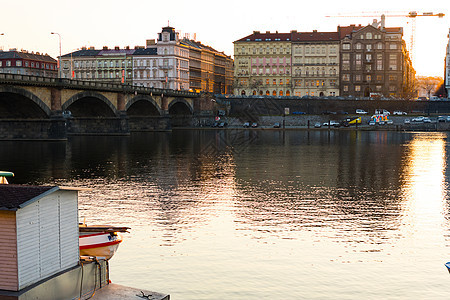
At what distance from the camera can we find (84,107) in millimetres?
123625

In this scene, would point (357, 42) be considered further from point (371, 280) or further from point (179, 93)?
point (371, 280)

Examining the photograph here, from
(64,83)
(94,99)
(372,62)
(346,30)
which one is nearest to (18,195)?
(64,83)

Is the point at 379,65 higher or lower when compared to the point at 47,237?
higher

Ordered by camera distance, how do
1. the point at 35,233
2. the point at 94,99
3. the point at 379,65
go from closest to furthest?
the point at 35,233 < the point at 94,99 < the point at 379,65

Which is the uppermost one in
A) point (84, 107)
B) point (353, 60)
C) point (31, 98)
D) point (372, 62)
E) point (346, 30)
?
point (346, 30)

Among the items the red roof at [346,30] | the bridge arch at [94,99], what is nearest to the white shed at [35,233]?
the bridge arch at [94,99]

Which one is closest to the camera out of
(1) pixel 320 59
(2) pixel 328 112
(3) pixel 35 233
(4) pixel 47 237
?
(3) pixel 35 233

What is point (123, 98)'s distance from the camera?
12462cm

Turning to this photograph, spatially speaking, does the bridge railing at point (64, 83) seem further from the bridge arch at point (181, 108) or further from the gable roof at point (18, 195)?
the gable roof at point (18, 195)

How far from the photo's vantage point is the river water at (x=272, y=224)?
2138 cm

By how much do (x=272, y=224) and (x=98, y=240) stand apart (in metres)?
12.2

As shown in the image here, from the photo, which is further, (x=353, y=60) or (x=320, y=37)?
(x=320, y=37)

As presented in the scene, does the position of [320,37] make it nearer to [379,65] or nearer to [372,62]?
[372,62]

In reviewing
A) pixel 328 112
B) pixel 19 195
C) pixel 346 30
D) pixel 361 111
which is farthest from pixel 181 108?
pixel 19 195
